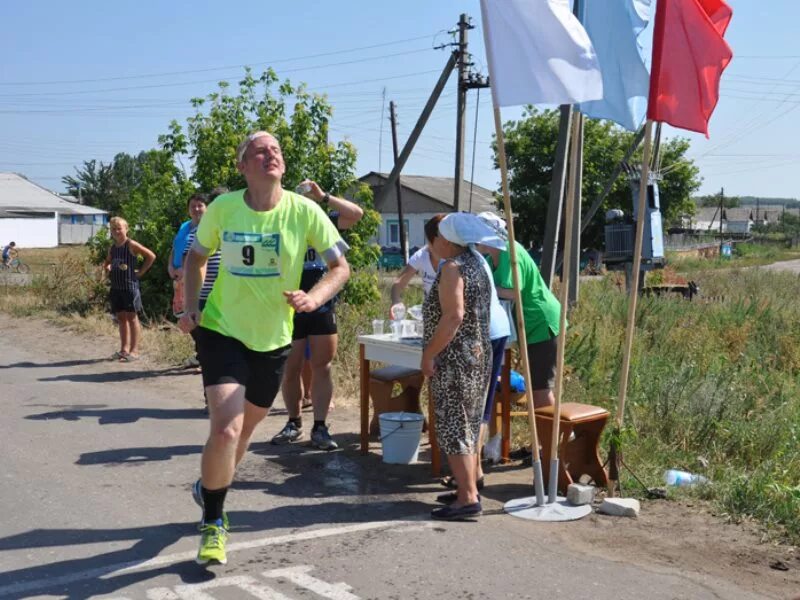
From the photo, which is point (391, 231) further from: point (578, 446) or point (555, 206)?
point (578, 446)

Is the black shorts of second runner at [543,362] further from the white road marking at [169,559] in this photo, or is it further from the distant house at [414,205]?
the distant house at [414,205]

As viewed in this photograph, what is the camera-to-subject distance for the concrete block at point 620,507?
6191 millimetres

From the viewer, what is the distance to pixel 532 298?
24.0 ft

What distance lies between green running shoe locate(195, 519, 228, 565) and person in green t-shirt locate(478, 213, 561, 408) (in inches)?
116

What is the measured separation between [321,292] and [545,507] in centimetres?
218

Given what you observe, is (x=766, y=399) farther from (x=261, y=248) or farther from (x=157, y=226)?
(x=157, y=226)

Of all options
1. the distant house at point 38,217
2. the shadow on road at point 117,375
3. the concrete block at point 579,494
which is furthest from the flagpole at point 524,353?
the distant house at point 38,217

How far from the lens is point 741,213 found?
161125 mm

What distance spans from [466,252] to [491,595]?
221 centimetres

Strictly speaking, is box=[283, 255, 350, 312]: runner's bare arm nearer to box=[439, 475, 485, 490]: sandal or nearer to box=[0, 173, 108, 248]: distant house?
box=[439, 475, 485, 490]: sandal

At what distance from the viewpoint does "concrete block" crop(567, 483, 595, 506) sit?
6375 mm

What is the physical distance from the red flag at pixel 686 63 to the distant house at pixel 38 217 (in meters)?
68.6

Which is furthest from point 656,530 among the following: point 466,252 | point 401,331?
point 401,331

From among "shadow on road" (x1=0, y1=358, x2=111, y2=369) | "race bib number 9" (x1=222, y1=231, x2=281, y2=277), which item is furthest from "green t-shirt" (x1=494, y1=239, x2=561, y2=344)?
"shadow on road" (x1=0, y1=358, x2=111, y2=369)
